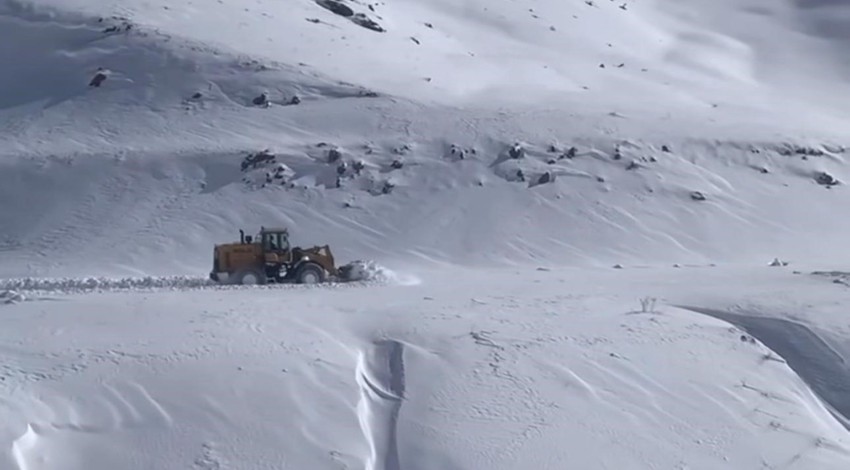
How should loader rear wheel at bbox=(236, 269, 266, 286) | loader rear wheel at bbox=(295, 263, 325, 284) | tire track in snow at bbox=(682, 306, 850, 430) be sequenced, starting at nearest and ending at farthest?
tire track in snow at bbox=(682, 306, 850, 430), loader rear wheel at bbox=(236, 269, 266, 286), loader rear wheel at bbox=(295, 263, 325, 284)

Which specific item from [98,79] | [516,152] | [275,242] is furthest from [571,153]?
[98,79]

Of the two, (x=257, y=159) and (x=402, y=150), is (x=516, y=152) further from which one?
(x=257, y=159)

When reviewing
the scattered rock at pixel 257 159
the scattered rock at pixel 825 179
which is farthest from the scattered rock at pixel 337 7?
the scattered rock at pixel 825 179

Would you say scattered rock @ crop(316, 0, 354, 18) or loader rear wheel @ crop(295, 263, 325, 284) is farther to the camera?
scattered rock @ crop(316, 0, 354, 18)

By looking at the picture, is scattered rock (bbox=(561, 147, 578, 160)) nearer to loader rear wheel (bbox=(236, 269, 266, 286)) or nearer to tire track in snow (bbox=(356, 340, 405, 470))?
loader rear wheel (bbox=(236, 269, 266, 286))

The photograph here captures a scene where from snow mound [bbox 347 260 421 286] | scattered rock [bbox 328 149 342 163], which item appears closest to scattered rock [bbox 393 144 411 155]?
scattered rock [bbox 328 149 342 163]

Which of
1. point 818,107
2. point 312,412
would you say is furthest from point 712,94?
point 312,412

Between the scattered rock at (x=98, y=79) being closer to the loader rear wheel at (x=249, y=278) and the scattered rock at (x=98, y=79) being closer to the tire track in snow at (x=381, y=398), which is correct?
the loader rear wheel at (x=249, y=278)
